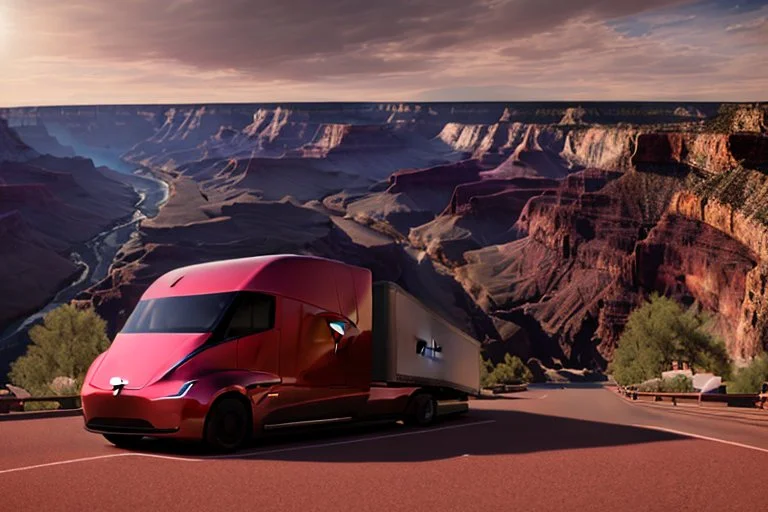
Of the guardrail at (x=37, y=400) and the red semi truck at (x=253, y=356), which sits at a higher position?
the red semi truck at (x=253, y=356)

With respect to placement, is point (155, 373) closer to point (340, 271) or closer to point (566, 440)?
point (340, 271)

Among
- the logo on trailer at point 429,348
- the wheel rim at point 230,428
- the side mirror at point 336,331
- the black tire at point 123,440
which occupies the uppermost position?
the side mirror at point 336,331

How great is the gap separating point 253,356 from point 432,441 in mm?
3599

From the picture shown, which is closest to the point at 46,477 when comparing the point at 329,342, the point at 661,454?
the point at 329,342

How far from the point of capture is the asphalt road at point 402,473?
34.3ft

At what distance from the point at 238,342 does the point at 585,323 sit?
619 feet

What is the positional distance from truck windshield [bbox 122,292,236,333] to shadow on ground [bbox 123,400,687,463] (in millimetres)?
1879

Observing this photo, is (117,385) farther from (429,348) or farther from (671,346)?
(671,346)

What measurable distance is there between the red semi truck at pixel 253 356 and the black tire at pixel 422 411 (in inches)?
4.5

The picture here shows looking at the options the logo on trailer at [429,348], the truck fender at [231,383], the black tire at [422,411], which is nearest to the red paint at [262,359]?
the truck fender at [231,383]

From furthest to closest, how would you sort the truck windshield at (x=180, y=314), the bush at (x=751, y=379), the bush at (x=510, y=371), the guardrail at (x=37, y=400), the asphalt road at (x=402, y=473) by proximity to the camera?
the bush at (x=510, y=371), the bush at (x=751, y=379), the guardrail at (x=37, y=400), the truck windshield at (x=180, y=314), the asphalt road at (x=402, y=473)

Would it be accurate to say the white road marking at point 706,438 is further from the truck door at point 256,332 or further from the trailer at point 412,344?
the truck door at point 256,332

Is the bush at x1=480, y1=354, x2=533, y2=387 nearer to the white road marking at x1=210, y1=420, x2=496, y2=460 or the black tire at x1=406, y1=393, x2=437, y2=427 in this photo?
the black tire at x1=406, y1=393, x2=437, y2=427

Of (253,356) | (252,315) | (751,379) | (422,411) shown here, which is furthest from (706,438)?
→ (751,379)
